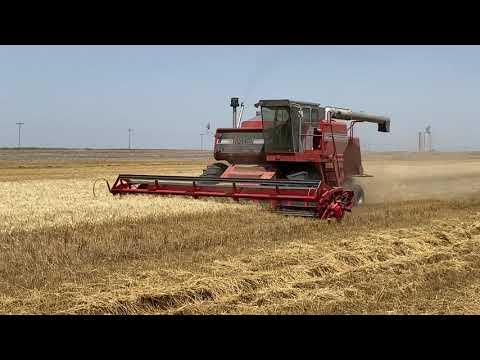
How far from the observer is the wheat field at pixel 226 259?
5.09m

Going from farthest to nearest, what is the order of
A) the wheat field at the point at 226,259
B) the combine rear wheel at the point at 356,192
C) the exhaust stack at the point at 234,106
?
1. the exhaust stack at the point at 234,106
2. the combine rear wheel at the point at 356,192
3. the wheat field at the point at 226,259

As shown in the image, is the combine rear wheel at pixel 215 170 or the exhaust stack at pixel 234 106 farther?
the exhaust stack at pixel 234 106

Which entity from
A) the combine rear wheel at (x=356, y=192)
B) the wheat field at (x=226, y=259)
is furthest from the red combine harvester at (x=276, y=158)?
the wheat field at (x=226, y=259)

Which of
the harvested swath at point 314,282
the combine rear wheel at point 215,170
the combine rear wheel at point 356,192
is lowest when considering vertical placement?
the harvested swath at point 314,282

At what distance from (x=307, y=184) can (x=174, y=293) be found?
5390 millimetres

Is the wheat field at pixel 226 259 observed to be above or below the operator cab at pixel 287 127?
below

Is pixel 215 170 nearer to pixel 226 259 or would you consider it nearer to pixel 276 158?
pixel 276 158

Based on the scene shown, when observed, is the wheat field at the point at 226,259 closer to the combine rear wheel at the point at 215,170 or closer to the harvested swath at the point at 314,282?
the harvested swath at the point at 314,282

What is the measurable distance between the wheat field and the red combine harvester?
→ 426 millimetres

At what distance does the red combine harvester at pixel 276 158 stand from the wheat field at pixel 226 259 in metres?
0.43

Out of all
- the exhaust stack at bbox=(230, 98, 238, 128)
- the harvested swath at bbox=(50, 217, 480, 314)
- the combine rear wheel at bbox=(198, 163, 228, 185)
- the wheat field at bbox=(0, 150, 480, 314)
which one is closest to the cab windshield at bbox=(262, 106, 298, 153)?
the combine rear wheel at bbox=(198, 163, 228, 185)

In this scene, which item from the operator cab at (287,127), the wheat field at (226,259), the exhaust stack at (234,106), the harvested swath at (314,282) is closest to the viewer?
the harvested swath at (314,282)

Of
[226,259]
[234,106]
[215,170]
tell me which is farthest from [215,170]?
[226,259]

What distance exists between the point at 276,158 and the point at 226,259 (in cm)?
623
